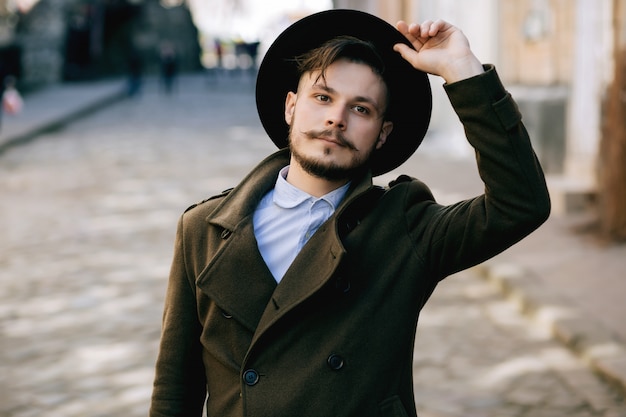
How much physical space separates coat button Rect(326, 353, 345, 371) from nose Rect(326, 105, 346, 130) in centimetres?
55

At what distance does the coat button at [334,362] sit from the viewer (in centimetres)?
211

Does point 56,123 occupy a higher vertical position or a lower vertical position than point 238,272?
lower

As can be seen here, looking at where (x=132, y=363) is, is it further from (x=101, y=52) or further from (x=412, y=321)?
(x=101, y=52)

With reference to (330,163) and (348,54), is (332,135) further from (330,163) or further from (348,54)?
(348,54)

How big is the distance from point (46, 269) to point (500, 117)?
6046mm

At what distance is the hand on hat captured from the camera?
2.14m

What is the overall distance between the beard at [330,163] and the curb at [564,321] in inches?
110

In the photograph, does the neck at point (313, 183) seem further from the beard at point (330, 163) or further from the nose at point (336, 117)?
the nose at point (336, 117)

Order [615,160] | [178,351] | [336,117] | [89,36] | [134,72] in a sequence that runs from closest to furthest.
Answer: [336,117], [178,351], [615,160], [134,72], [89,36]

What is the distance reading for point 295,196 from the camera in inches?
92.0

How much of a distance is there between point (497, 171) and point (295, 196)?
53 cm

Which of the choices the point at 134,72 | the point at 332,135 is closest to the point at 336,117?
the point at 332,135

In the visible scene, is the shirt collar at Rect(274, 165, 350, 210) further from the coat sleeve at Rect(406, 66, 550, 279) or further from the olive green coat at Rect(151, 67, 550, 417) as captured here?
the coat sleeve at Rect(406, 66, 550, 279)

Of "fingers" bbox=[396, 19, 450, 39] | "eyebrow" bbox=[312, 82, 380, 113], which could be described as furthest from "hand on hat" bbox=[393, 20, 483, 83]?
"eyebrow" bbox=[312, 82, 380, 113]
